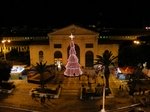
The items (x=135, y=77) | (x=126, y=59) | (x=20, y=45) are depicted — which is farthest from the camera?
(x=20, y=45)

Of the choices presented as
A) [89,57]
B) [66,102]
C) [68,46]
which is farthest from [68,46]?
[66,102]

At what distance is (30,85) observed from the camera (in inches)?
2490

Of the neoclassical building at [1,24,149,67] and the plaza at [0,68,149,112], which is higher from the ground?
the neoclassical building at [1,24,149,67]

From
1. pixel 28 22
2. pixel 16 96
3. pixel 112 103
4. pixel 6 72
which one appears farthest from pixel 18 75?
pixel 28 22

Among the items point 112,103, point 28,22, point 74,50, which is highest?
point 28,22

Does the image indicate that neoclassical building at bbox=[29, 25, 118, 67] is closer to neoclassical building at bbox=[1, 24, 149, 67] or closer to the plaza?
neoclassical building at bbox=[1, 24, 149, 67]

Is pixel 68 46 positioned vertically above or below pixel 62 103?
above

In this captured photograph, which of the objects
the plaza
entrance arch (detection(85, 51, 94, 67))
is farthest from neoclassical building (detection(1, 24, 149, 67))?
the plaza

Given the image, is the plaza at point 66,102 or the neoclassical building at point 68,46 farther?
the neoclassical building at point 68,46

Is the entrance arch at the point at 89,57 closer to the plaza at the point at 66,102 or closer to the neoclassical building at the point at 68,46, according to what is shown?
the neoclassical building at the point at 68,46

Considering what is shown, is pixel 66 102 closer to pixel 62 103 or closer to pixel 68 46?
pixel 62 103

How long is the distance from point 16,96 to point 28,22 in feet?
260

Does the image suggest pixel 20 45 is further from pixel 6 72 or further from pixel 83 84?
pixel 83 84

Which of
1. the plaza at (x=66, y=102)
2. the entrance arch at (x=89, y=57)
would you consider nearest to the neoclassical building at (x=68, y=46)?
the entrance arch at (x=89, y=57)
